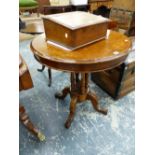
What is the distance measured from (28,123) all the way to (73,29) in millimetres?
789

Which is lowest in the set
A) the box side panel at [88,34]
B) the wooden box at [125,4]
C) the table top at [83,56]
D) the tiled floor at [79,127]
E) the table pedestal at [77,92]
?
the tiled floor at [79,127]

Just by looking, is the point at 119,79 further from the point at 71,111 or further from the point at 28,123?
the point at 28,123

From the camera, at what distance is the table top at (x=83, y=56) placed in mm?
914

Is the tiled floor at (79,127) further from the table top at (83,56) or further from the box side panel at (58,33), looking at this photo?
the box side panel at (58,33)

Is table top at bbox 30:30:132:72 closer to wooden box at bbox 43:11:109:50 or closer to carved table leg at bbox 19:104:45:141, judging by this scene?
wooden box at bbox 43:11:109:50

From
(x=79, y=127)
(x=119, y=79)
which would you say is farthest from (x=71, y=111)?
(x=119, y=79)

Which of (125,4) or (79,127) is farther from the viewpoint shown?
(125,4)

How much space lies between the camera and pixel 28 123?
1276mm

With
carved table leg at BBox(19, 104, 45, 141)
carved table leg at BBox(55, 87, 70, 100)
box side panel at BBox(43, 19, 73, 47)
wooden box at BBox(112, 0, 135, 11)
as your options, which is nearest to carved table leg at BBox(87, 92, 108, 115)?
carved table leg at BBox(55, 87, 70, 100)

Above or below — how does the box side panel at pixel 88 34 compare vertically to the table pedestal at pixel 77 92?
above

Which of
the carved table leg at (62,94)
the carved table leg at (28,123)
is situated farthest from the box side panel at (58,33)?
the carved table leg at (62,94)

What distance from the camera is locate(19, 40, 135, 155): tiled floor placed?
1286 mm
